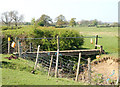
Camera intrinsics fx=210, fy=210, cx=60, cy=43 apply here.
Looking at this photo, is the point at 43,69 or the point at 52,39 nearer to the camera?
the point at 43,69

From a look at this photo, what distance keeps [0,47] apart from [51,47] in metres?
4.63

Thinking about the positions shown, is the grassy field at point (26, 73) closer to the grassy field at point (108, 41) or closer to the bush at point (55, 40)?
the grassy field at point (108, 41)

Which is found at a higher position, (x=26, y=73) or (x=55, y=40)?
(x=55, y=40)

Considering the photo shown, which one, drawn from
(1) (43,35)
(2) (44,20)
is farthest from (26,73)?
(2) (44,20)

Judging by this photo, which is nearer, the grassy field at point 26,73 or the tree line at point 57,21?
the grassy field at point 26,73

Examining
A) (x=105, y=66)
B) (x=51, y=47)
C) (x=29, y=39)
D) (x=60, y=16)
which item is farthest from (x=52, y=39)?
(x=60, y=16)

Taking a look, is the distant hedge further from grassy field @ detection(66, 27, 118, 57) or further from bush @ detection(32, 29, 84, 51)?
grassy field @ detection(66, 27, 118, 57)

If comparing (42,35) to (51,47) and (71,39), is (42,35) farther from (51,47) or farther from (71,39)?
(71,39)

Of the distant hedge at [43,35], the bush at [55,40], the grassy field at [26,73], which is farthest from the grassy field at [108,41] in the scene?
the distant hedge at [43,35]

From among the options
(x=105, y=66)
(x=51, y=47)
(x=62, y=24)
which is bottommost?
(x=105, y=66)

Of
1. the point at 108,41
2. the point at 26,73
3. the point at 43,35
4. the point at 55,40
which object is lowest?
the point at 26,73

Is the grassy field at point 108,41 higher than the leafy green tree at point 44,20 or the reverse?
the reverse

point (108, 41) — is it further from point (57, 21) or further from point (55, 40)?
point (57, 21)

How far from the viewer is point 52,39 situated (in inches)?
775
